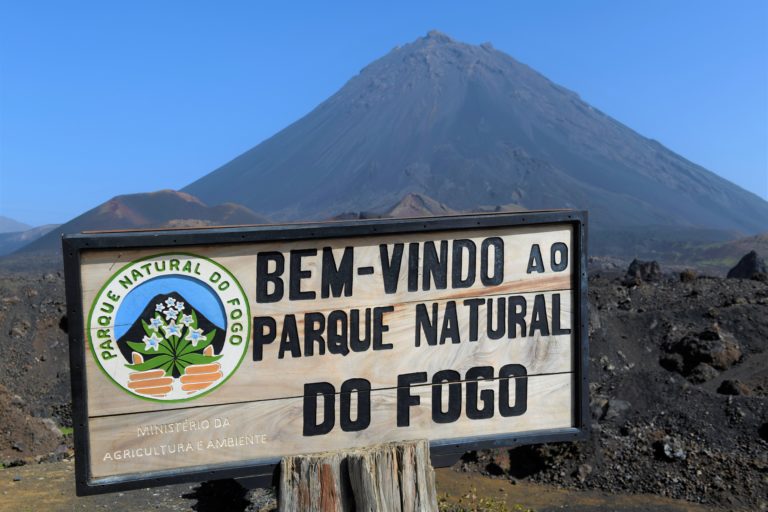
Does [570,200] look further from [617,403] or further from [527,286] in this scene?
[527,286]

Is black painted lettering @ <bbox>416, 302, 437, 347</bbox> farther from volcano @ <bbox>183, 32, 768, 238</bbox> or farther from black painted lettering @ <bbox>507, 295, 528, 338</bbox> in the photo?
volcano @ <bbox>183, 32, 768, 238</bbox>

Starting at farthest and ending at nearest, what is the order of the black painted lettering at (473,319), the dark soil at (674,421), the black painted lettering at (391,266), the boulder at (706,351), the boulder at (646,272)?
the boulder at (646,272)
the boulder at (706,351)
the dark soil at (674,421)
the black painted lettering at (473,319)
the black painted lettering at (391,266)

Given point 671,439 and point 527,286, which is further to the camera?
point 671,439

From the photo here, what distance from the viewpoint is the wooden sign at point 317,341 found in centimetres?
348

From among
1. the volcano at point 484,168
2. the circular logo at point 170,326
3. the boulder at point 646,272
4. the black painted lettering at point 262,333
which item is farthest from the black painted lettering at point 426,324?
the volcano at point 484,168

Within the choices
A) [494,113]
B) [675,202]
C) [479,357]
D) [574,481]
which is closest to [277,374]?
[479,357]

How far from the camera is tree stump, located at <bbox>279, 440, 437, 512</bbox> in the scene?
356 cm

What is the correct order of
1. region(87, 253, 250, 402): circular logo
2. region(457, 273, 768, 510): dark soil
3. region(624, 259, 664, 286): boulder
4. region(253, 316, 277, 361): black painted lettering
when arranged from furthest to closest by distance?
region(624, 259, 664, 286): boulder → region(457, 273, 768, 510): dark soil → region(253, 316, 277, 361): black painted lettering → region(87, 253, 250, 402): circular logo

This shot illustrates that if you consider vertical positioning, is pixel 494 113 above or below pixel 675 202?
above

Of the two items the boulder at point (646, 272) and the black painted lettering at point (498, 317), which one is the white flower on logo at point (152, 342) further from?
the boulder at point (646, 272)

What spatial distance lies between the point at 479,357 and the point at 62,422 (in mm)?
14608

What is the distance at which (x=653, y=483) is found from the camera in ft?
34.5

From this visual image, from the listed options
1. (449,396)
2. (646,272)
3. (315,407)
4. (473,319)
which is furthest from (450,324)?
(646,272)

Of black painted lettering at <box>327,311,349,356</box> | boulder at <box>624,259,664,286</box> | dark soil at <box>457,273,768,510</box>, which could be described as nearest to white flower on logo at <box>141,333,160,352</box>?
black painted lettering at <box>327,311,349,356</box>
